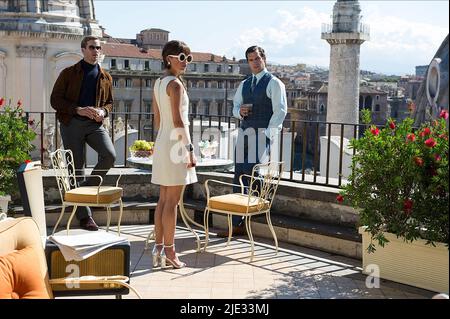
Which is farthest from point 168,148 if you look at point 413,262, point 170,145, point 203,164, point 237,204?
point 413,262

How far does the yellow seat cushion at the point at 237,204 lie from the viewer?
600cm

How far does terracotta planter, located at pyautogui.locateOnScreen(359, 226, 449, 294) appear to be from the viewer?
521 centimetres

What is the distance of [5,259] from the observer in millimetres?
3324

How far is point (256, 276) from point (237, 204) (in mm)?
667

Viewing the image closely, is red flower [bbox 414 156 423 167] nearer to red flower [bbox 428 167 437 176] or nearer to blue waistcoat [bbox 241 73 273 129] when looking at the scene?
red flower [bbox 428 167 437 176]

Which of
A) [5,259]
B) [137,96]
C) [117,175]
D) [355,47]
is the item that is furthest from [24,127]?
[137,96]

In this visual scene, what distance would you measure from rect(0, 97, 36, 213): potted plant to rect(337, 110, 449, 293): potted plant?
2.92m

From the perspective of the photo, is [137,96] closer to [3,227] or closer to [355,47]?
[355,47]

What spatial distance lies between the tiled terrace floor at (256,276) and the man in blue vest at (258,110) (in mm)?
877

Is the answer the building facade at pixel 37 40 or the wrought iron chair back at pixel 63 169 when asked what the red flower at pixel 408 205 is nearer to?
the wrought iron chair back at pixel 63 169

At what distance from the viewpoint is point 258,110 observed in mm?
6609

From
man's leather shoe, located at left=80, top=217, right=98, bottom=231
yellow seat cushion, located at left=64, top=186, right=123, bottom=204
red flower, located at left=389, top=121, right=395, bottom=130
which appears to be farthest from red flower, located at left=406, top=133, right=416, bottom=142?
man's leather shoe, located at left=80, top=217, right=98, bottom=231

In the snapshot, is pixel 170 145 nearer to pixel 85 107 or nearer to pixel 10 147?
pixel 85 107

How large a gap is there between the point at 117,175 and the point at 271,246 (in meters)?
1.98
